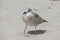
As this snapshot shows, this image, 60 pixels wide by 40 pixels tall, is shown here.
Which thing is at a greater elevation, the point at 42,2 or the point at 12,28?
the point at 42,2

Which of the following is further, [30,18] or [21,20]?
[21,20]

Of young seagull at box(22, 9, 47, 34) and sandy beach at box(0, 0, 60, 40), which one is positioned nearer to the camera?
young seagull at box(22, 9, 47, 34)

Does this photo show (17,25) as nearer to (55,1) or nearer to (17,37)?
(17,37)

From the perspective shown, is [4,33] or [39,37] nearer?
[39,37]

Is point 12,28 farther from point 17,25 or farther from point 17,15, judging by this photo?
point 17,15

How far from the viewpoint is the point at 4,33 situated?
23.8 ft

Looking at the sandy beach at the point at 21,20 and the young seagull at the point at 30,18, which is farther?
the sandy beach at the point at 21,20

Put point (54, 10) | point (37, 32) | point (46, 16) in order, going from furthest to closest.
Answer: point (54, 10) < point (46, 16) < point (37, 32)

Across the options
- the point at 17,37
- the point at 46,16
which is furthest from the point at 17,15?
the point at 17,37

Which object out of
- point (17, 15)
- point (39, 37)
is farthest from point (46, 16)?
point (39, 37)

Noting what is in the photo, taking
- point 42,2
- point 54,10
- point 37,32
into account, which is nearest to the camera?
point 37,32

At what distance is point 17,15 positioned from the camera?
9367 mm

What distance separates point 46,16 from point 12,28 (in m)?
1.69

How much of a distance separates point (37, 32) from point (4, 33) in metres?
0.84
